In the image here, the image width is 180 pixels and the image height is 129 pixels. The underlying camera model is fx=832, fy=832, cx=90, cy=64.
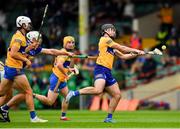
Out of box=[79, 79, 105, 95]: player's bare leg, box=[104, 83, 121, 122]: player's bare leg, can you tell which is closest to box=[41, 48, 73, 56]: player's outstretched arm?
box=[79, 79, 105, 95]: player's bare leg

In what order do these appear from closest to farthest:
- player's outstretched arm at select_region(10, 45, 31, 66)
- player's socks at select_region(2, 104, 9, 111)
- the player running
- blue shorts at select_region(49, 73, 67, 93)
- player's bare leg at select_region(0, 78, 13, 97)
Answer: player's outstretched arm at select_region(10, 45, 31, 66)
the player running
player's bare leg at select_region(0, 78, 13, 97)
player's socks at select_region(2, 104, 9, 111)
blue shorts at select_region(49, 73, 67, 93)

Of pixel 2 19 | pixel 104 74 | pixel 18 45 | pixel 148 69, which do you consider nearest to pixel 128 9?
pixel 2 19

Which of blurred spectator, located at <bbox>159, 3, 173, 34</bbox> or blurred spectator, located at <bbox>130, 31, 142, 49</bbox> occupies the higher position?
blurred spectator, located at <bbox>159, 3, 173, 34</bbox>

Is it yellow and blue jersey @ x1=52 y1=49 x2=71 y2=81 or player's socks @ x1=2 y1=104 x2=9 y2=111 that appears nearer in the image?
player's socks @ x1=2 y1=104 x2=9 y2=111

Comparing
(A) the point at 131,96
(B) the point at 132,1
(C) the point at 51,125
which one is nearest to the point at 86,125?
(C) the point at 51,125

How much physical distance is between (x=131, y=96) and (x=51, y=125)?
15.5 metres

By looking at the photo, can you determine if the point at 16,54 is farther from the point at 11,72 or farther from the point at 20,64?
the point at 11,72

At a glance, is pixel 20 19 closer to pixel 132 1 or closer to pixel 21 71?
pixel 21 71

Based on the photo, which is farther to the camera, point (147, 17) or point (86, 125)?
point (147, 17)

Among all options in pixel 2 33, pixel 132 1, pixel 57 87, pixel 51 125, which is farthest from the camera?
pixel 132 1

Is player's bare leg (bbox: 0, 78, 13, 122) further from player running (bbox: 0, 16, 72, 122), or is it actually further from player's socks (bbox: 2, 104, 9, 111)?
player's socks (bbox: 2, 104, 9, 111)

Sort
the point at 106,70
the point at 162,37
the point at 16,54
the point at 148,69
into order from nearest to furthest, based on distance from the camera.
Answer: the point at 16,54
the point at 106,70
the point at 148,69
the point at 162,37

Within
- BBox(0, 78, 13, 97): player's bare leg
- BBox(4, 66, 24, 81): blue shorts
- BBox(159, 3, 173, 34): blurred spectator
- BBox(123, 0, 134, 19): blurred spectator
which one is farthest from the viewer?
BBox(123, 0, 134, 19): blurred spectator

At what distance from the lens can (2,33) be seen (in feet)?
130
